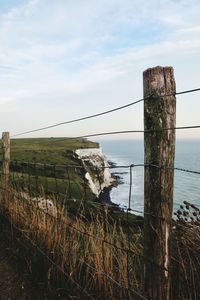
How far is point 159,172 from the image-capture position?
344cm

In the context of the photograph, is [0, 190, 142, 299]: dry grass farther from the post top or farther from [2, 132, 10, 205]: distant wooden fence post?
[2, 132, 10, 205]: distant wooden fence post

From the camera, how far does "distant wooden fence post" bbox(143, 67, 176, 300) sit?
3.41 meters

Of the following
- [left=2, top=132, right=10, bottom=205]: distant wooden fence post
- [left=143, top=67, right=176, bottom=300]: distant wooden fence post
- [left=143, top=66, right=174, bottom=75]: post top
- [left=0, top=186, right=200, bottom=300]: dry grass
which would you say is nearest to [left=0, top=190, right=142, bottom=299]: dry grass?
[left=0, top=186, right=200, bottom=300]: dry grass

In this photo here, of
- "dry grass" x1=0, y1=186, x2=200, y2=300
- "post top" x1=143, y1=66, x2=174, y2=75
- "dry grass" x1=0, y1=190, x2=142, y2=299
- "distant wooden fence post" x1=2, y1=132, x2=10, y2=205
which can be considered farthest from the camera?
"distant wooden fence post" x1=2, y1=132, x2=10, y2=205

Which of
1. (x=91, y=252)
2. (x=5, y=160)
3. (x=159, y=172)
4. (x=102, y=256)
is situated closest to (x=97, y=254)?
(x=102, y=256)

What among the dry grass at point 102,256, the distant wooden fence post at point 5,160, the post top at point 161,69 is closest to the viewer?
the post top at point 161,69

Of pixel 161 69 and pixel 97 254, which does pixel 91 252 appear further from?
pixel 161 69

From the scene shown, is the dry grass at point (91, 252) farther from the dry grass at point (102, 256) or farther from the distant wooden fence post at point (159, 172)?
the distant wooden fence post at point (159, 172)

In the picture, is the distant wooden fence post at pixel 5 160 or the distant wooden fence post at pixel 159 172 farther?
the distant wooden fence post at pixel 5 160

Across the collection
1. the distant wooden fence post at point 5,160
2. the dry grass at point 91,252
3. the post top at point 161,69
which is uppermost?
the post top at point 161,69

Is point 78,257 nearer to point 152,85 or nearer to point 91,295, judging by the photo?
point 91,295

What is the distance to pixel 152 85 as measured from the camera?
345cm

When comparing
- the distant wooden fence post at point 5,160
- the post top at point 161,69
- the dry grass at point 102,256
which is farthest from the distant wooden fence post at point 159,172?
the distant wooden fence post at point 5,160

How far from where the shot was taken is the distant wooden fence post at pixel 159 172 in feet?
11.2
